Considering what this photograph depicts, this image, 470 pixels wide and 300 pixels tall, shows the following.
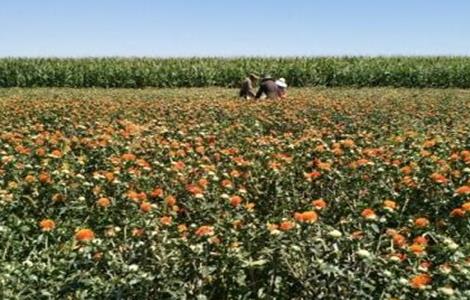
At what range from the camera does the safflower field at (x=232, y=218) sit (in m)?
3.79

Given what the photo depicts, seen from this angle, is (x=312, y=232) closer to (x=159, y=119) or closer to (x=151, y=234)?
(x=151, y=234)

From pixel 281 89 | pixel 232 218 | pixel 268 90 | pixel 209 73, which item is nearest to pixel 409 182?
pixel 232 218

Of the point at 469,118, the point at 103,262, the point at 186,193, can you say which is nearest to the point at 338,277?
the point at 103,262

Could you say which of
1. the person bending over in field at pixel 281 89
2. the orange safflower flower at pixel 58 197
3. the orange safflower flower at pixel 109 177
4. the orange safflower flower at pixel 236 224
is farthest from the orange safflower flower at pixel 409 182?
the person bending over in field at pixel 281 89

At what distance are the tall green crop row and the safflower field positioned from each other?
31823mm

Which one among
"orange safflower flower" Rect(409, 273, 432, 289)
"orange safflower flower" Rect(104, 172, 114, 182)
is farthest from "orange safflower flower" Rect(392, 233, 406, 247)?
"orange safflower flower" Rect(104, 172, 114, 182)

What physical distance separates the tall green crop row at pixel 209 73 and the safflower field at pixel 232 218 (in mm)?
31823

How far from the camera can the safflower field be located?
3.79m

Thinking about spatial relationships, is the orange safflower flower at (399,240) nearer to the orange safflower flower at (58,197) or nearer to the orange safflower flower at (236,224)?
the orange safflower flower at (236,224)

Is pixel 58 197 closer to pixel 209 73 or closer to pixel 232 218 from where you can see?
pixel 232 218

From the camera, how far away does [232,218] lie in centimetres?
495

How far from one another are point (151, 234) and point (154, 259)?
27 centimetres

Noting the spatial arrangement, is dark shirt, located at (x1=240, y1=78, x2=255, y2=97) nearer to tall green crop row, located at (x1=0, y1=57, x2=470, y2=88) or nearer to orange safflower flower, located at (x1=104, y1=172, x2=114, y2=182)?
orange safflower flower, located at (x1=104, y1=172, x2=114, y2=182)

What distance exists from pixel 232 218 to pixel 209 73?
3850 centimetres
